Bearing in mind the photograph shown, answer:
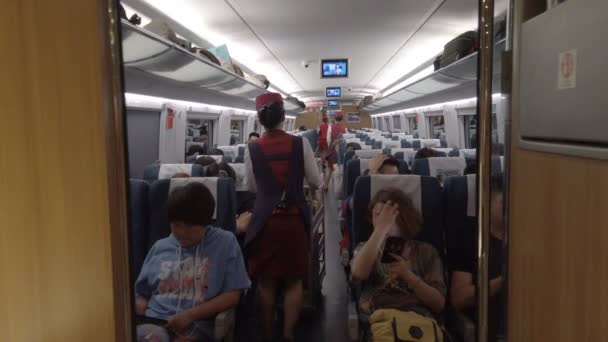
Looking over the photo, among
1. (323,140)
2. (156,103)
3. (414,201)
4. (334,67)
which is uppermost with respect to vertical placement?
(334,67)

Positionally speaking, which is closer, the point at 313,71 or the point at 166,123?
the point at 166,123

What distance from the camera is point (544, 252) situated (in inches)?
44.4

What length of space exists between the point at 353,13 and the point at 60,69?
5.94 m

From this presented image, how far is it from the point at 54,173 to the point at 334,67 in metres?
9.99

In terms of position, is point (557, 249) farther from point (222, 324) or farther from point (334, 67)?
point (334, 67)

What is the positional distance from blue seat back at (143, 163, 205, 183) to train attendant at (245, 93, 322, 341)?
1.19m

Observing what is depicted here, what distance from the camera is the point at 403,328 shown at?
95.4 inches

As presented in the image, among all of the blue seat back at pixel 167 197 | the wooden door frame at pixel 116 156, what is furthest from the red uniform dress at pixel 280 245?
the wooden door frame at pixel 116 156

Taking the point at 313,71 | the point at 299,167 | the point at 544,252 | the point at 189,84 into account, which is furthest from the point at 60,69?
the point at 313,71

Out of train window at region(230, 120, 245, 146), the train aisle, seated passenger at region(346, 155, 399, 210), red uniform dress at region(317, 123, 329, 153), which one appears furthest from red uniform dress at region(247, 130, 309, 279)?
red uniform dress at region(317, 123, 329, 153)

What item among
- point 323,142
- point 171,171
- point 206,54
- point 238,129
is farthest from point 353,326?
point 323,142

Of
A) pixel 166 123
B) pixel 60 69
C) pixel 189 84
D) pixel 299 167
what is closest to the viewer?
pixel 60 69

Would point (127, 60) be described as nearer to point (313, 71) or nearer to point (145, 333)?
point (145, 333)

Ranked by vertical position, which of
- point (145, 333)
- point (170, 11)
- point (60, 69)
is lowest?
point (145, 333)
